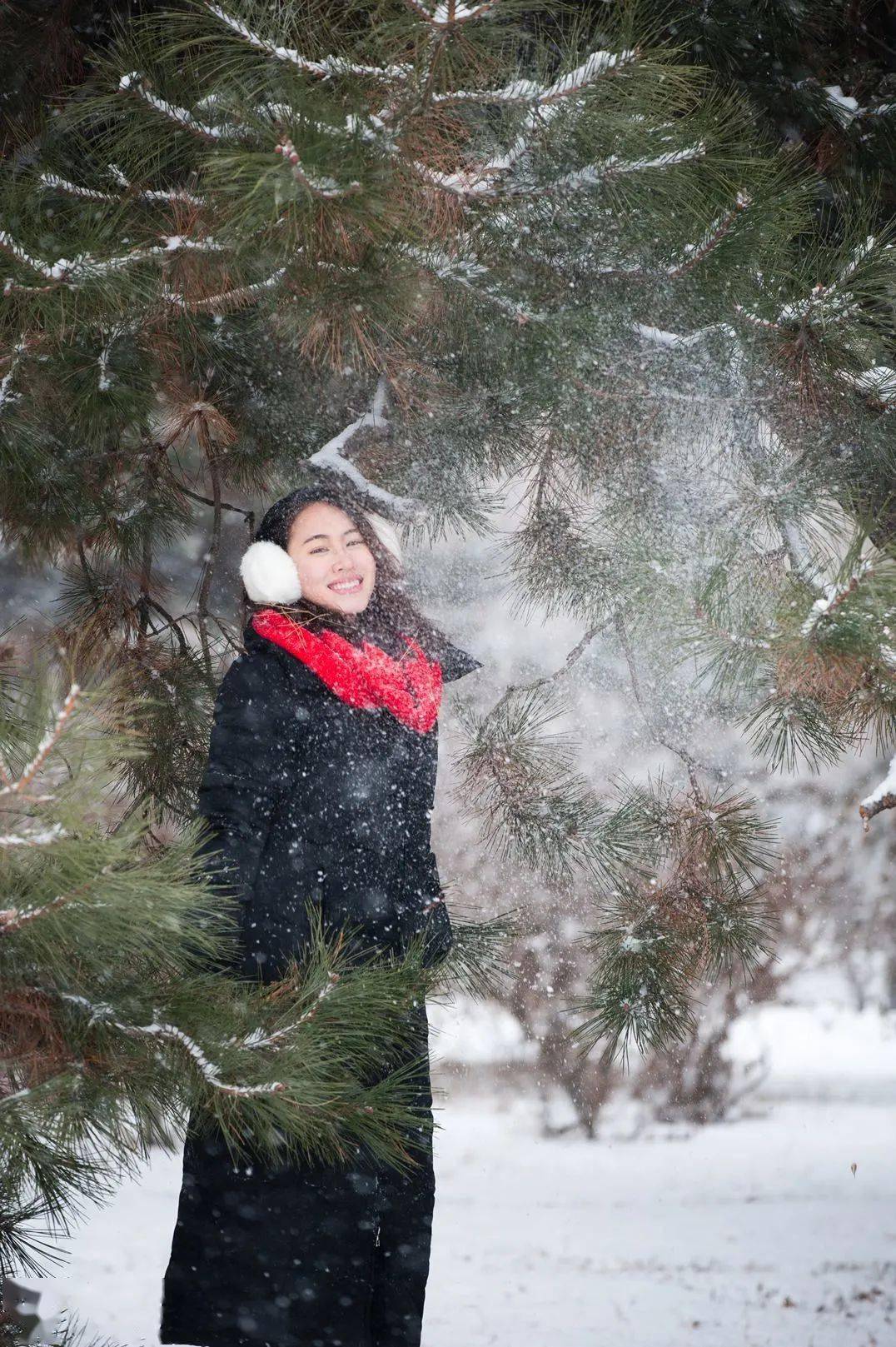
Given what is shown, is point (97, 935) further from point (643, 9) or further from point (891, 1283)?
point (891, 1283)

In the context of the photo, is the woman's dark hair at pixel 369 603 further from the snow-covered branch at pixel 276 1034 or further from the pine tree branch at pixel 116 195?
the snow-covered branch at pixel 276 1034

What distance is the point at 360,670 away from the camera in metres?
1.35

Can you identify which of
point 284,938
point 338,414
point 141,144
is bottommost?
point 284,938

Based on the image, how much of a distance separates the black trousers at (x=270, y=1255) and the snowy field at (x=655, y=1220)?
0.81ft

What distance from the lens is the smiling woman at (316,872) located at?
127cm

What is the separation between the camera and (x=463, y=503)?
5.52ft

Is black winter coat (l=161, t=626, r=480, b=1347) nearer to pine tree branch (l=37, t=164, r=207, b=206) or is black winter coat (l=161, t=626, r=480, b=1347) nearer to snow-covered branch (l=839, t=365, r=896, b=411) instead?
pine tree branch (l=37, t=164, r=207, b=206)

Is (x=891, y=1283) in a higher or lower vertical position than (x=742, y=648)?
lower

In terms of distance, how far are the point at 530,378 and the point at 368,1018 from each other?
89 centimetres

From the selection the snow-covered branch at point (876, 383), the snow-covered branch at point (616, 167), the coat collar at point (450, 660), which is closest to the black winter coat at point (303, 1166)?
the coat collar at point (450, 660)

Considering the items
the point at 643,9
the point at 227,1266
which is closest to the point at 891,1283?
the point at 227,1266

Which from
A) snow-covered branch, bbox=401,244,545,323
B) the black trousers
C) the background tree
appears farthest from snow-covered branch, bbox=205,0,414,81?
the black trousers

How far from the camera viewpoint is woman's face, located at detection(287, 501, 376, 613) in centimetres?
139

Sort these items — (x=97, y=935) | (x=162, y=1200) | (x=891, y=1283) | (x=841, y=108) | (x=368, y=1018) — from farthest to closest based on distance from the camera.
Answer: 1. (x=162, y=1200)
2. (x=891, y=1283)
3. (x=841, y=108)
4. (x=368, y=1018)
5. (x=97, y=935)
